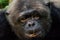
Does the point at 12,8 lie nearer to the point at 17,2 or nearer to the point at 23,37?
the point at 17,2

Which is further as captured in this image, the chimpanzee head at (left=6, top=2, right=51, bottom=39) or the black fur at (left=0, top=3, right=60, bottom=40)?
the black fur at (left=0, top=3, right=60, bottom=40)

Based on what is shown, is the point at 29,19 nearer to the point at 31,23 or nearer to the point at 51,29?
the point at 31,23

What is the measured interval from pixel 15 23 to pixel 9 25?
6.8 inches

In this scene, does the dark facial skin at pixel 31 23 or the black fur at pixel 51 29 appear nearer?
the dark facial skin at pixel 31 23

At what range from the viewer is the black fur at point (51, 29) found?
470 centimetres

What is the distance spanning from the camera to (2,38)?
4.77 meters

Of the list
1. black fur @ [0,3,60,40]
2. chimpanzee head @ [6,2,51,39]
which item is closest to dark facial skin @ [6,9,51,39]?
chimpanzee head @ [6,2,51,39]

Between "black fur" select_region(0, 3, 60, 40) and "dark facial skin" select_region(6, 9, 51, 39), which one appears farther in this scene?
"black fur" select_region(0, 3, 60, 40)

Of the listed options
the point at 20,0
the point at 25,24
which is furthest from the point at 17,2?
the point at 25,24

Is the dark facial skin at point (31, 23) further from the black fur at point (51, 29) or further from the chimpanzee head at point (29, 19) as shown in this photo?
the black fur at point (51, 29)

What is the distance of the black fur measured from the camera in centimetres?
470

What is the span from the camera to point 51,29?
15.6 feet

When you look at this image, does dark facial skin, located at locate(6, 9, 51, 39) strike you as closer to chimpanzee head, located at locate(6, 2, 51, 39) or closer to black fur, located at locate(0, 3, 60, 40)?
chimpanzee head, located at locate(6, 2, 51, 39)

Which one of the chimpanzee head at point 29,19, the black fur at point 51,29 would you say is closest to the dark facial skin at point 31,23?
the chimpanzee head at point 29,19
